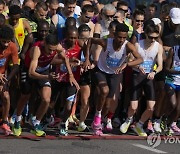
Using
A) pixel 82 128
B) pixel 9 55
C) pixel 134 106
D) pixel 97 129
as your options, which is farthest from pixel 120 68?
pixel 9 55

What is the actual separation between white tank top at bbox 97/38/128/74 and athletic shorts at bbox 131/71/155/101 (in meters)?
0.43

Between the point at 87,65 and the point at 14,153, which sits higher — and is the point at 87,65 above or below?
above

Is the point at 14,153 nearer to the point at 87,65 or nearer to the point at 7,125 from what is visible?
the point at 7,125

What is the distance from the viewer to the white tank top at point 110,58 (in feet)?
37.8

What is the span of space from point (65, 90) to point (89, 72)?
618 millimetres

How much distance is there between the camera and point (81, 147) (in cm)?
1061

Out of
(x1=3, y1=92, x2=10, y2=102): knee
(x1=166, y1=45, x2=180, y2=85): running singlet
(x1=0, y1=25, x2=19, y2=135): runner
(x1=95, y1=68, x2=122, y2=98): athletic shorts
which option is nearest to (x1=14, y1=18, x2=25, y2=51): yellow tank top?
(x1=0, y1=25, x2=19, y2=135): runner

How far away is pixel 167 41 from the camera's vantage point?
12422 millimetres

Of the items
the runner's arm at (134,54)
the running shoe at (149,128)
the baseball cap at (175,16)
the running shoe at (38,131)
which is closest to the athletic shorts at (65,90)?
the running shoe at (38,131)

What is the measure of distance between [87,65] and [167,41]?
1.75 m

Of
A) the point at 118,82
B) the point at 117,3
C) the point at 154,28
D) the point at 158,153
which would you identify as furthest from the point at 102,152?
the point at 117,3

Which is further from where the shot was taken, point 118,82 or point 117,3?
point 117,3

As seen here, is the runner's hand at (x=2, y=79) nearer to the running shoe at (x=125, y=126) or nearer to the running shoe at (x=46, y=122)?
the running shoe at (x=46, y=122)

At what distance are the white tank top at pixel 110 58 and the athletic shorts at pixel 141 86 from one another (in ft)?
1.42
